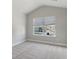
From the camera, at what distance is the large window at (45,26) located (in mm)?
6441

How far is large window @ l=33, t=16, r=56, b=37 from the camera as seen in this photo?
6.44 m

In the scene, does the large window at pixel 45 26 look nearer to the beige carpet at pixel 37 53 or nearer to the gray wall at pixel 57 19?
the gray wall at pixel 57 19

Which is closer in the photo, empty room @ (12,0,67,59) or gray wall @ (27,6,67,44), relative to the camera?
empty room @ (12,0,67,59)

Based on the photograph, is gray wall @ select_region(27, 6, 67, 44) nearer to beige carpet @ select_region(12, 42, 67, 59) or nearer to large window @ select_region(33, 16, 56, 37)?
large window @ select_region(33, 16, 56, 37)

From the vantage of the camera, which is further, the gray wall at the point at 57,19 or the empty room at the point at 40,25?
the gray wall at the point at 57,19

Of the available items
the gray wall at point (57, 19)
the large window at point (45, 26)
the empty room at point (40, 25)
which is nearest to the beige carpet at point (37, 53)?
the empty room at point (40, 25)

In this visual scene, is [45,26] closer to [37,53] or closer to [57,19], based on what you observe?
[57,19]

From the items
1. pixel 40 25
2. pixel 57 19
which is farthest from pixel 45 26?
pixel 57 19

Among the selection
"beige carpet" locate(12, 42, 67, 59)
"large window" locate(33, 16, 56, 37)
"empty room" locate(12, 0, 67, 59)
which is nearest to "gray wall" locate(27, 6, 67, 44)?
"empty room" locate(12, 0, 67, 59)

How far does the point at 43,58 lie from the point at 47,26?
3.66m

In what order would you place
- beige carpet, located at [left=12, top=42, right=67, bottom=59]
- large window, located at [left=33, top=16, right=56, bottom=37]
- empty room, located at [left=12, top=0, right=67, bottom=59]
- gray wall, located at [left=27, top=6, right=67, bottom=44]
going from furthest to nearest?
large window, located at [left=33, top=16, right=56, bottom=37] < gray wall, located at [left=27, top=6, right=67, bottom=44] < empty room, located at [left=12, top=0, right=67, bottom=59] < beige carpet, located at [left=12, top=42, right=67, bottom=59]

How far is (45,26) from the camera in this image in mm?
6750
